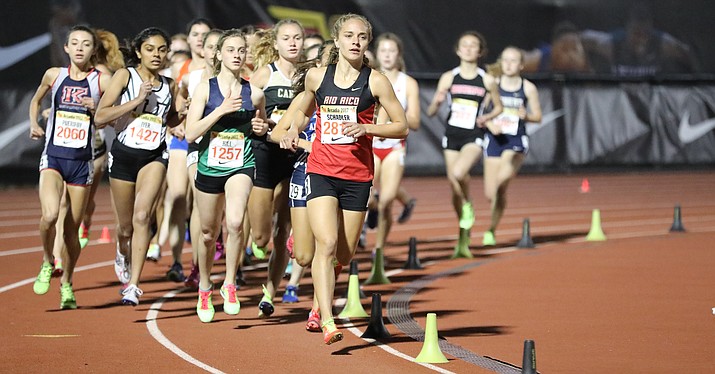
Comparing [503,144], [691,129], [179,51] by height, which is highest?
[179,51]

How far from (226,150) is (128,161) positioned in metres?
1.18

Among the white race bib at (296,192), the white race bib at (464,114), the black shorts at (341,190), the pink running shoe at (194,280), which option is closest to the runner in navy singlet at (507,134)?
the white race bib at (464,114)

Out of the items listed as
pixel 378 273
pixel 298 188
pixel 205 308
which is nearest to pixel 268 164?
pixel 298 188

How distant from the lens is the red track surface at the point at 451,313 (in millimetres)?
7758

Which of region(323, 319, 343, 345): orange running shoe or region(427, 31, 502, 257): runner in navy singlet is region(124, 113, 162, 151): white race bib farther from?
region(427, 31, 502, 257): runner in navy singlet

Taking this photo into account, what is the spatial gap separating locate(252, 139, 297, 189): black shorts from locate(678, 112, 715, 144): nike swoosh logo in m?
19.6

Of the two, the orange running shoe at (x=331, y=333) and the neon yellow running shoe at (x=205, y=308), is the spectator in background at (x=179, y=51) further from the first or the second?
the orange running shoe at (x=331, y=333)

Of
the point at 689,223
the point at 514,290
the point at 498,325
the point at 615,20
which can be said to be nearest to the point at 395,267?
the point at 514,290

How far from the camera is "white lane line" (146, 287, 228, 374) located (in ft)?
24.8

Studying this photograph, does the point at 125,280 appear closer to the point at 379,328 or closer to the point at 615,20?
the point at 379,328

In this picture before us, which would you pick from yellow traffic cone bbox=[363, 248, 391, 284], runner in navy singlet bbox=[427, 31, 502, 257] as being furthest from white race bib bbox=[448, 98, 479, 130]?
yellow traffic cone bbox=[363, 248, 391, 284]

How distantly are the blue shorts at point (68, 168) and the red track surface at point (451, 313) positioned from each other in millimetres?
985

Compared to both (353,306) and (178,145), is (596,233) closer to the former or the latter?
(178,145)

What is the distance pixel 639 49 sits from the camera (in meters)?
27.6
